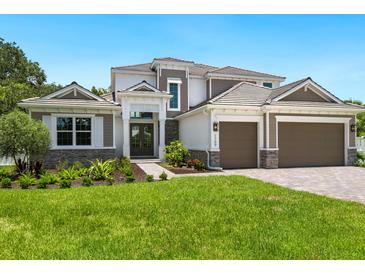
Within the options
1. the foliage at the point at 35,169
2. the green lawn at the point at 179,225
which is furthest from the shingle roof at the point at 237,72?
the green lawn at the point at 179,225

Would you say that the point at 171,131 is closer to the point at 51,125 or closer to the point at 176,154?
the point at 176,154

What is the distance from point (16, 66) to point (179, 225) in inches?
1427

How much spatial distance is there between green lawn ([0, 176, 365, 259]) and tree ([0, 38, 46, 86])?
30401 mm

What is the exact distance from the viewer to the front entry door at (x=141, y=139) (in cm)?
2017

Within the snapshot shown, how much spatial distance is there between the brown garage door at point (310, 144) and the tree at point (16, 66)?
30.3 m

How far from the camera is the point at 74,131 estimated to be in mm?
15836

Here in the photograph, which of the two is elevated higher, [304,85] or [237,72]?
[237,72]

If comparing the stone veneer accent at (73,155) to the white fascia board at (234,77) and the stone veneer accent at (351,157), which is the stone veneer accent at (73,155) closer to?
the white fascia board at (234,77)

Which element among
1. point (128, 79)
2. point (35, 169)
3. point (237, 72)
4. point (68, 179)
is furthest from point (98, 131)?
point (237, 72)

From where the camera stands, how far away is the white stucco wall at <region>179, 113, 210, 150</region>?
1515cm

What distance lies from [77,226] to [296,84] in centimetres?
1419

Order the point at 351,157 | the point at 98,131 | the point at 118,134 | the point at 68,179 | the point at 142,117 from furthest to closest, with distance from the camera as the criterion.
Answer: the point at 142,117, the point at 118,134, the point at 351,157, the point at 98,131, the point at 68,179

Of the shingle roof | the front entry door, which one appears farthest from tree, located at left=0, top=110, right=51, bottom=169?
the shingle roof
